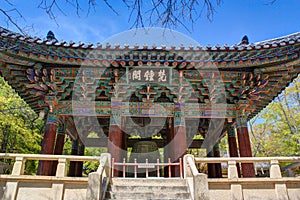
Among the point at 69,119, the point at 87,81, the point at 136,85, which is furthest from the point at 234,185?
the point at 69,119

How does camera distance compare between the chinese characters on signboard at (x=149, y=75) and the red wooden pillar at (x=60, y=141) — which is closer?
the chinese characters on signboard at (x=149, y=75)

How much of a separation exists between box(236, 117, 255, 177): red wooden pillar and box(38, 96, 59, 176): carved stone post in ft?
19.8

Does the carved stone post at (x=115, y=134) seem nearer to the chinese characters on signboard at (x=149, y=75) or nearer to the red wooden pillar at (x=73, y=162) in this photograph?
the chinese characters on signboard at (x=149, y=75)

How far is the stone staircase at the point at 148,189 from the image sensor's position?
4.95m

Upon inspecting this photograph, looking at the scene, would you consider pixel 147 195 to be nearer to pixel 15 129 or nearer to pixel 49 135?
pixel 49 135

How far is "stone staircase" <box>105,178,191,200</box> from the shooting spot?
16.2 feet

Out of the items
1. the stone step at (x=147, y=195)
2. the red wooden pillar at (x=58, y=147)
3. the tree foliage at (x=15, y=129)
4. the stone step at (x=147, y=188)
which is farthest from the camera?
the tree foliage at (x=15, y=129)

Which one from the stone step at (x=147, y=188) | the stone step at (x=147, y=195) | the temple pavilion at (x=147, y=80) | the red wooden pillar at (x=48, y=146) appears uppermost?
the temple pavilion at (x=147, y=80)

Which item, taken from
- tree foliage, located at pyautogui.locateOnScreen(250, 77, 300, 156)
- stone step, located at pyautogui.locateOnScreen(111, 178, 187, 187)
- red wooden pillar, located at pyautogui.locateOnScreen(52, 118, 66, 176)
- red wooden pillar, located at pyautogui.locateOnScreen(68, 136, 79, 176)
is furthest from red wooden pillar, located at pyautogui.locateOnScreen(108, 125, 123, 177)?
tree foliage, located at pyautogui.locateOnScreen(250, 77, 300, 156)

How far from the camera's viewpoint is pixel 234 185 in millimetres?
5117

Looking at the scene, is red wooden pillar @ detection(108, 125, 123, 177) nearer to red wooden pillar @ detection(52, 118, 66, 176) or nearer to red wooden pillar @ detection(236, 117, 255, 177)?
red wooden pillar @ detection(52, 118, 66, 176)

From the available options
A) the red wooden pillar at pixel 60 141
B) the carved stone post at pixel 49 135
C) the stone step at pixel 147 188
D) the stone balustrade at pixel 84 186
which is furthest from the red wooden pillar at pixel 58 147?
the stone step at pixel 147 188

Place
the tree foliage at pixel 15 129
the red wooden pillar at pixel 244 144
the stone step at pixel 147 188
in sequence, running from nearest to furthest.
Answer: the stone step at pixel 147 188, the red wooden pillar at pixel 244 144, the tree foliage at pixel 15 129

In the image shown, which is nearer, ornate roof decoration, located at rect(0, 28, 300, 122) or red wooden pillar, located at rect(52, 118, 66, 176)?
ornate roof decoration, located at rect(0, 28, 300, 122)
